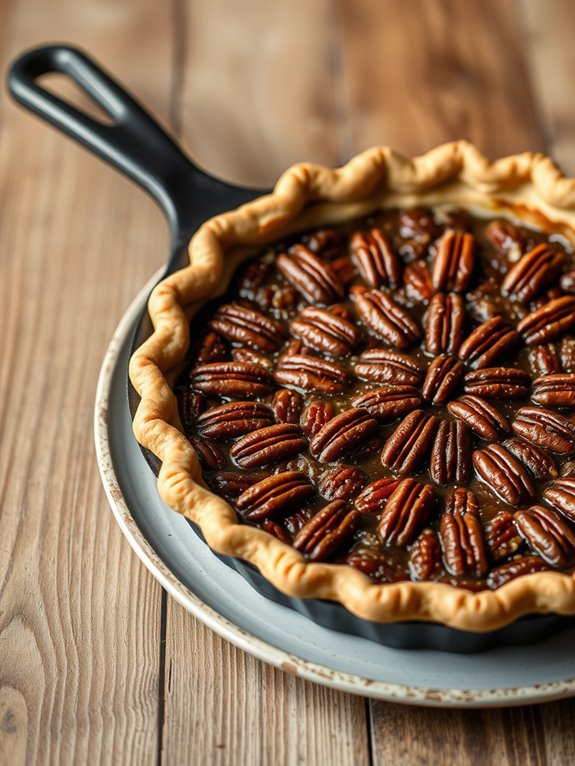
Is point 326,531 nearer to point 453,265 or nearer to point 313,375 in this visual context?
point 313,375

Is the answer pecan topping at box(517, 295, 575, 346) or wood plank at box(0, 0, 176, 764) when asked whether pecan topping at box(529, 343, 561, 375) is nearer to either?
pecan topping at box(517, 295, 575, 346)

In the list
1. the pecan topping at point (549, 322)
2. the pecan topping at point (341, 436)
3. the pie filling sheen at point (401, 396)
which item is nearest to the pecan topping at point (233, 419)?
the pie filling sheen at point (401, 396)

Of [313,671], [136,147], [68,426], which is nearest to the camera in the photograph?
[313,671]

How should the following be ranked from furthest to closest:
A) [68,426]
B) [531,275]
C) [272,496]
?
[68,426] → [531,275] → [272,496]

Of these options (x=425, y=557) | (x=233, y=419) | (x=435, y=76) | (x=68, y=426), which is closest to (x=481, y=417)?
(x=425, y=557)

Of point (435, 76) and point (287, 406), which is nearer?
point (287, 406)

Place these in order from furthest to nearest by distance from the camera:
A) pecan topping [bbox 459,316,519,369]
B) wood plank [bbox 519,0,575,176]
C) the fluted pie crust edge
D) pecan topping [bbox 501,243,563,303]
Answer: wood plank [bbox 519,0,575,176] → pecan topping [bbox 501,243,563,303] → pecan topping [bbox 459,316,519,369] → the fluted pie crust edge

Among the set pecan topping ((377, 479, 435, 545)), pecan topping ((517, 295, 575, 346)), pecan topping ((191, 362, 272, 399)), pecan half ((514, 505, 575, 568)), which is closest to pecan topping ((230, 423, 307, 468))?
pecan topping ((191, 362, 272, 399))
